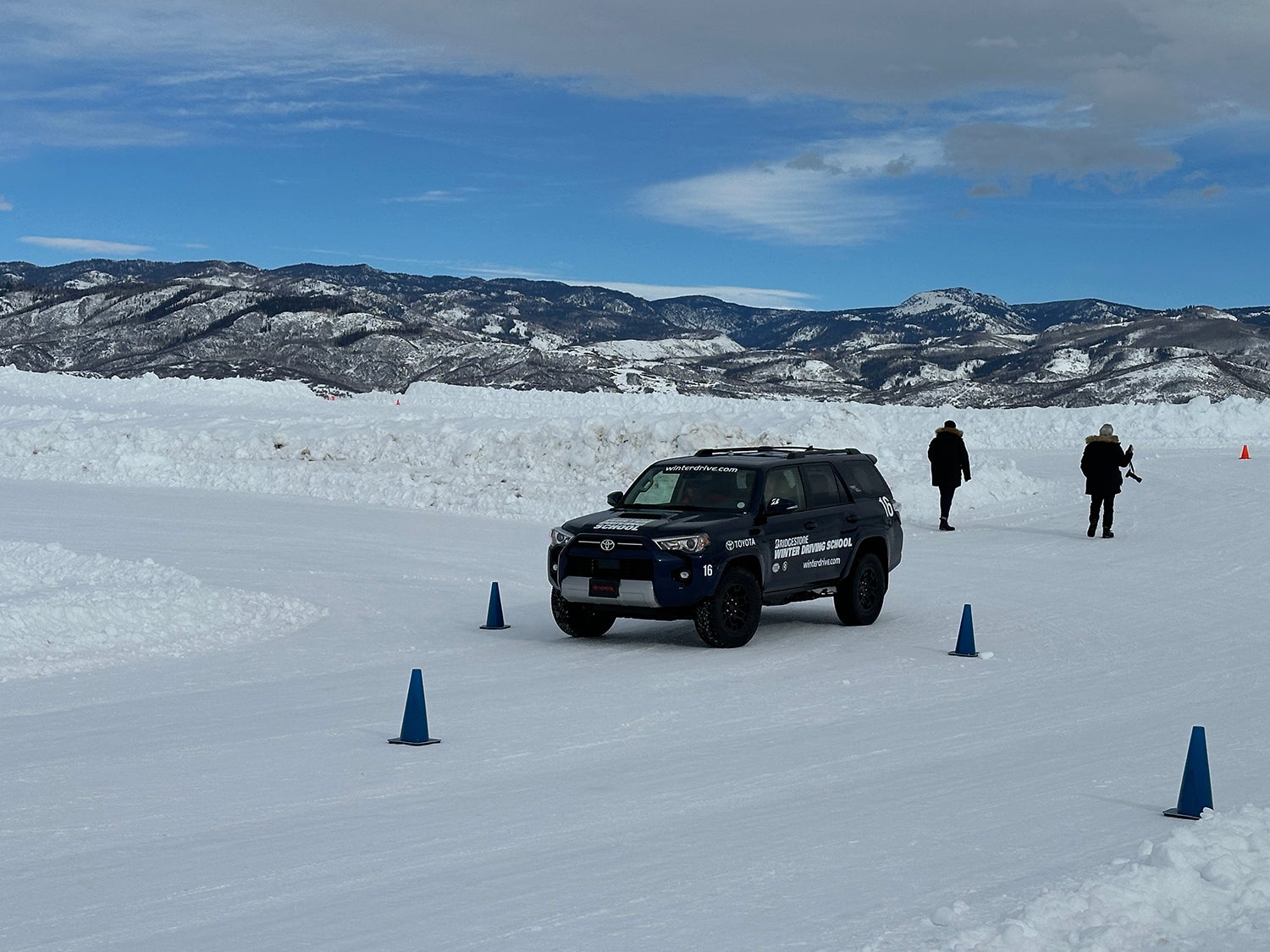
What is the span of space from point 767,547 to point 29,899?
8559 millimetres

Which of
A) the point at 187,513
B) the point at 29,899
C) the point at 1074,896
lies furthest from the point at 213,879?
the point at 187,513

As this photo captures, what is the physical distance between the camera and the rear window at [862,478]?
1541 centimetres

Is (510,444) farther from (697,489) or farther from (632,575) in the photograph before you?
(632,575)

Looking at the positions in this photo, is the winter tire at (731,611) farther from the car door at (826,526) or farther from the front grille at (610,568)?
the car door at (826,526)

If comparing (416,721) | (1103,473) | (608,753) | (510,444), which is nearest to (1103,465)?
(1103,473)

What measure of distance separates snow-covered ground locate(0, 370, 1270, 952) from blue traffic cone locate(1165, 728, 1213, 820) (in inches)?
8.3

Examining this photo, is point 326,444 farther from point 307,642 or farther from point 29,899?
point 29,899

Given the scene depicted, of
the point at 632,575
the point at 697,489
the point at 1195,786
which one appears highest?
the point at 697,489

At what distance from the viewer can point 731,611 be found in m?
13.5

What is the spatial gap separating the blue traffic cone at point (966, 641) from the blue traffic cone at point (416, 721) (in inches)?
224

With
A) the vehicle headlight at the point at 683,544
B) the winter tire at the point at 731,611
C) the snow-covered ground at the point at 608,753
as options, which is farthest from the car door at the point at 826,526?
the vehicle headlight at the point at 683,544

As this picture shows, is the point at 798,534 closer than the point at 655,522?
No

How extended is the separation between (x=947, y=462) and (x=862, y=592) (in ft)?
32.5

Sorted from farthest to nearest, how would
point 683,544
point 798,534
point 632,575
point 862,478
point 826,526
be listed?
1. point 862,478
2. point 826,526
3. point 798,534
4. point 632,575
5. point 683,544
